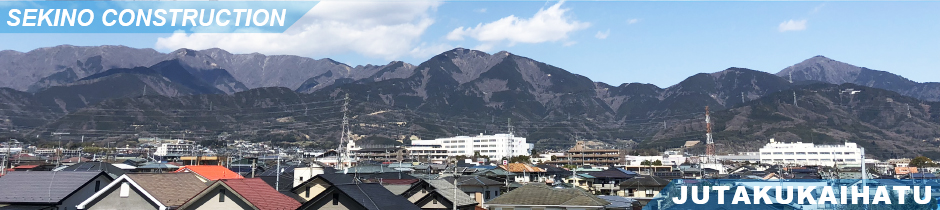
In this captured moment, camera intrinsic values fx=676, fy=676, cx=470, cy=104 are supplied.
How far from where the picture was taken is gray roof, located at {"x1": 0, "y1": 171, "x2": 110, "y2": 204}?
27.3m

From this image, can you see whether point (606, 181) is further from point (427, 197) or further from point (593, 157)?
point (593, 157)

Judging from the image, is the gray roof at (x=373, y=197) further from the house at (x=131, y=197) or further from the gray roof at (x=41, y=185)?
the gray roof at (x=41, y=185)

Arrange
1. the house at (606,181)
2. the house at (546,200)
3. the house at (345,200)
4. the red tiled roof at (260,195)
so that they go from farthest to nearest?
1. the house at (606,181)
2. the house at (546,200)
3. the red tiled roof at (260,195)
4. the house at (345,200)

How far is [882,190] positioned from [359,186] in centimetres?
3217

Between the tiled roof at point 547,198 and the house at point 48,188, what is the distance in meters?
19.5

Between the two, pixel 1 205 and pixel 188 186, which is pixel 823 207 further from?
pixel 1 205

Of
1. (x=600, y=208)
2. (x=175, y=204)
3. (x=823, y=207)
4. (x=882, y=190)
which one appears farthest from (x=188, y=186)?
(x=882, y=190)

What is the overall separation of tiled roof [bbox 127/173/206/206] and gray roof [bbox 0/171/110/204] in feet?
7.97

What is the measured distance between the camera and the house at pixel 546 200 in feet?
112

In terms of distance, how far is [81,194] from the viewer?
2831cm

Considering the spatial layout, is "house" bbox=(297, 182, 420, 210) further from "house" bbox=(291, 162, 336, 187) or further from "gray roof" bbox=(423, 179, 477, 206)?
"gray roof" bbox=(423, 179, 477, 206)

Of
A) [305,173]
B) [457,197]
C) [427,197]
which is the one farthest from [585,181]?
[305,173]

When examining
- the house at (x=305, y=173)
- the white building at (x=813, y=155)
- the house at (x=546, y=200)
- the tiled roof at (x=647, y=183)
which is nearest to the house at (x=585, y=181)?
the tiled roof at (x=647, y=183)

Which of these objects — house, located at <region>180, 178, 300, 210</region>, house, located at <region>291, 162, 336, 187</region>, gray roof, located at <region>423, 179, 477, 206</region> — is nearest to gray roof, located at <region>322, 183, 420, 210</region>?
house, located at <region>180, 178, 300, 210</region>
